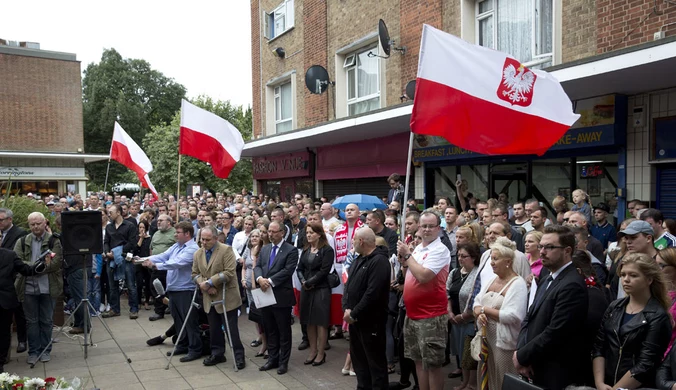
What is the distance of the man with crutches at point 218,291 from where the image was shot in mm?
7148

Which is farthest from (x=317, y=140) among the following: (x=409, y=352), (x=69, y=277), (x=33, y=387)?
(x=33, y=387)

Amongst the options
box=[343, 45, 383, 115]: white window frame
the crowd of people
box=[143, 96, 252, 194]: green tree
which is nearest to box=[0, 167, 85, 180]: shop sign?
box=[143, 96, 252, 194]: green tree

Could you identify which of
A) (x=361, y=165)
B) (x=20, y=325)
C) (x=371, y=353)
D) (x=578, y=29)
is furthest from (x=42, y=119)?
(x=371, y=353)

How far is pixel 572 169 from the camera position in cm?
1040

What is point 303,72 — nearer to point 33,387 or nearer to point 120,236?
point 120,236

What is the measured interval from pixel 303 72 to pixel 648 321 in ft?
54.1

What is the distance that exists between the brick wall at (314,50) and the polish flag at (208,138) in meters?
7.41

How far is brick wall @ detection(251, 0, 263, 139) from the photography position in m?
22.1

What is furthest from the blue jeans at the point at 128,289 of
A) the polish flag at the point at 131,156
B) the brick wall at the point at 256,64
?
the brick wall at the point at 256,64

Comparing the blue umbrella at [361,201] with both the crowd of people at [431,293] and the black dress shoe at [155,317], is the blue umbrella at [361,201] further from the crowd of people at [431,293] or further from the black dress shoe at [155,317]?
the black dress shoe at [155,317]

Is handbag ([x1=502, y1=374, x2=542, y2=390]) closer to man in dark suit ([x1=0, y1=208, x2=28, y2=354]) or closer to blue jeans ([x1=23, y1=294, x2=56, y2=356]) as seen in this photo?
blue jeans ([x1=23, y1=294, x2=56, y2=356])

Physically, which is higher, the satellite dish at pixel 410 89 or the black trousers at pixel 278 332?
the satellite dish at pixel 410 89

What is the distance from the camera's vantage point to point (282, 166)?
20953 mm

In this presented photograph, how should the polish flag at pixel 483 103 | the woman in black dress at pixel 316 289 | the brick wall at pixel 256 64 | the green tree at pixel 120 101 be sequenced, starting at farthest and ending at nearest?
the green tree at pixel 120 101
the brick wall at pixel 256 64
the woman in black dress at pixel 316 289
the polish flag at pixel 483 103
